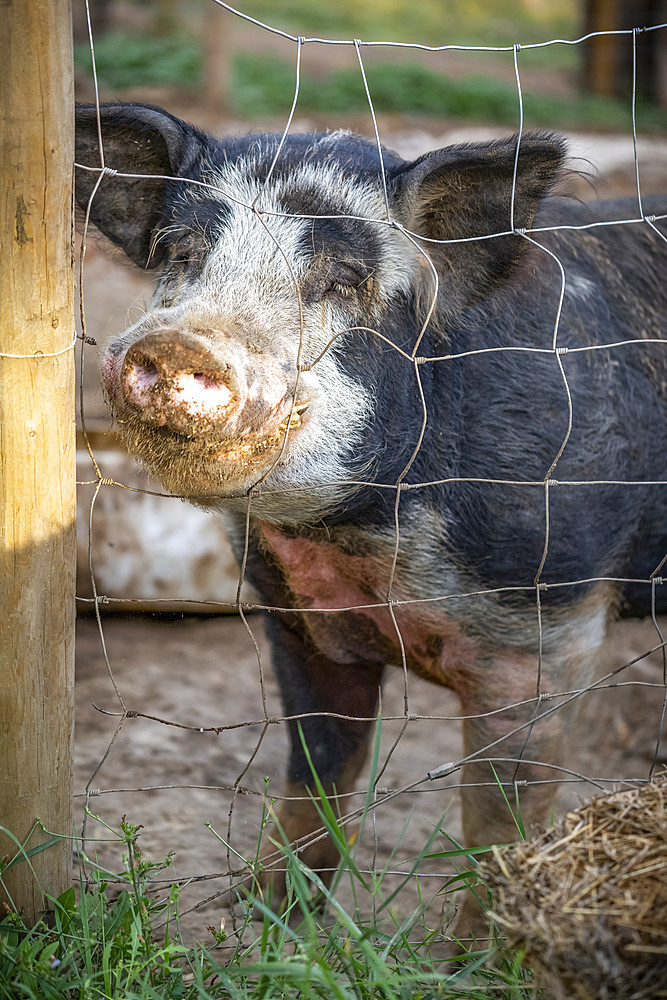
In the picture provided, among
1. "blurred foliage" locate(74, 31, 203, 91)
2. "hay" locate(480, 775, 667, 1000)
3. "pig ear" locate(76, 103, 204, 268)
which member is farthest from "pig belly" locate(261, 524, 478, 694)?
"blurred foliage" locate(74, 31, 203, 91)

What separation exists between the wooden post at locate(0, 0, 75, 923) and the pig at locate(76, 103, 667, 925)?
A: 0.24 m

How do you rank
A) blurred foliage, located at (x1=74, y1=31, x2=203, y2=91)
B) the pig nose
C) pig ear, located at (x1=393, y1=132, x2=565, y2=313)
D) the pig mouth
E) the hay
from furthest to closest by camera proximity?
blurred foliage, located at (x1=74, y1=31, x2=203, y2=91), pig ear, located at (x1=393, y1=132, x2=565, y2=313), the pig mouth, the pig nose, the hay

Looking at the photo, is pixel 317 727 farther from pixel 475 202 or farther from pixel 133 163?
pixel 133 163

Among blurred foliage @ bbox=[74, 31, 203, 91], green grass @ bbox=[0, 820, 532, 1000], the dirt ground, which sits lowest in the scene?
the dirt ground

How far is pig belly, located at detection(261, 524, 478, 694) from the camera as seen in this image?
2754 millimetres

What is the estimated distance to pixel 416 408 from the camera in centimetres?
263

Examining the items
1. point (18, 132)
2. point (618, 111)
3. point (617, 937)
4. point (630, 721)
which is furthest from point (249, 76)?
point (617, 937)

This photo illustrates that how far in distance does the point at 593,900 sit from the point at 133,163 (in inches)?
86.9

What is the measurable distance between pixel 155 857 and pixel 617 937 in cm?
197

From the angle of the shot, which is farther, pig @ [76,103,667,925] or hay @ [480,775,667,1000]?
pig @ [76,103,667,925]

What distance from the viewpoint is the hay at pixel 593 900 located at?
1.42m

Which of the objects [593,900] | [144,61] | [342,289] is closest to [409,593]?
[342,289]

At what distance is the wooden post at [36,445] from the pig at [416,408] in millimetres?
239

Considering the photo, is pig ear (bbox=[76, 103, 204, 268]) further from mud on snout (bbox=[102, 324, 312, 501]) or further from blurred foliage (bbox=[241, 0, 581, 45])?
blurred foliage (bbox=[241, 0, 581, 45])
